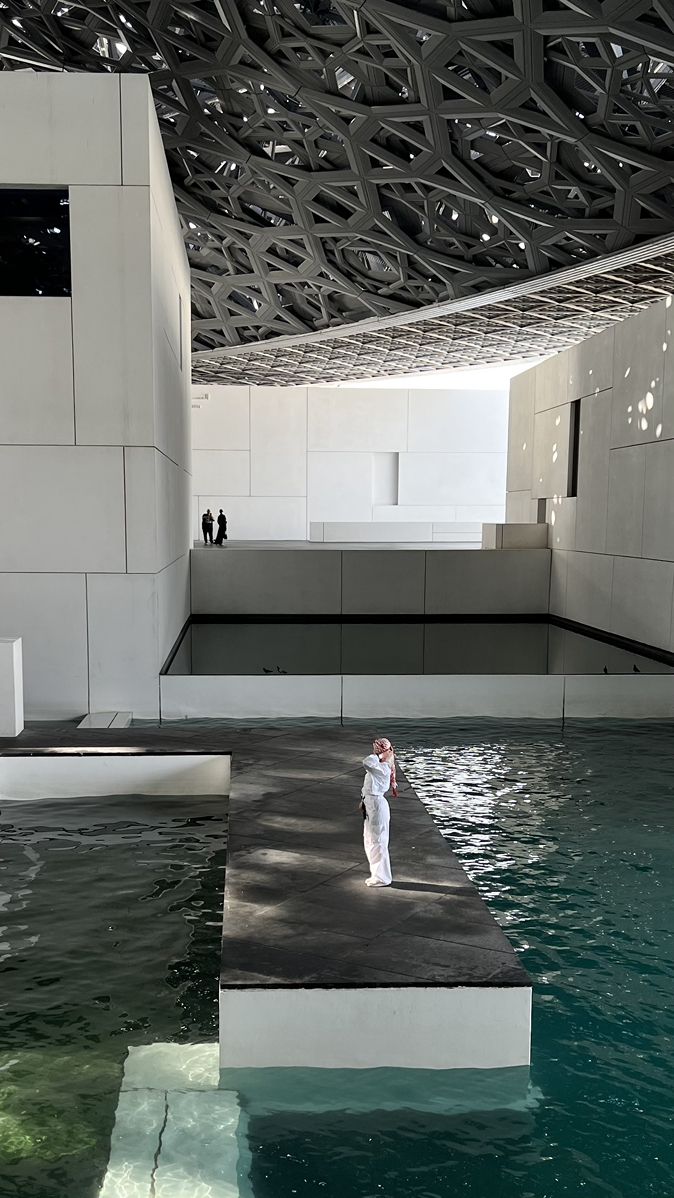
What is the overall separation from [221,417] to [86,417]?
1355 inches

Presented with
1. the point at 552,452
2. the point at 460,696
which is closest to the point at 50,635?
the point at 460,696

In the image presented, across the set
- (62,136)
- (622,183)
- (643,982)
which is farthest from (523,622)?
(643,982)

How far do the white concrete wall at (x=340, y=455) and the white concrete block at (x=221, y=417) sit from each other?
0.16 feet

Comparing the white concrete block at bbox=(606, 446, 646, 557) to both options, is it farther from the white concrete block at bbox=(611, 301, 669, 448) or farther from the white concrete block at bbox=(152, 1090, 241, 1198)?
the white concrete block at bbox=(152, 1090, 241, 1198)

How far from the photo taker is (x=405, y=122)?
25.1 meters

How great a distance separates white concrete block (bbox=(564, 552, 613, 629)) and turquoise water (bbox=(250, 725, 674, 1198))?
31.7ft

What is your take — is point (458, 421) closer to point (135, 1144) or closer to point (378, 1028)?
point (378, 1028)

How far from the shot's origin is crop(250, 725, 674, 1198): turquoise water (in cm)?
479

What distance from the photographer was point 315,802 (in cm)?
925

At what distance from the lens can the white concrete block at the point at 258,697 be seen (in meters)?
14.8

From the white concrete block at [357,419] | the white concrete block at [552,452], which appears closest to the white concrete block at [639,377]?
the white concrete block at [552,452]

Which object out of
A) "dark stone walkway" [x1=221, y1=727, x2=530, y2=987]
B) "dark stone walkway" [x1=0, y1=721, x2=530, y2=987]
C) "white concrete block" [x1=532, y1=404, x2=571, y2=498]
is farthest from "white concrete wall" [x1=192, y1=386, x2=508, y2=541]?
"dark stone walkway" [x1=221, y1=727, x2=530, y2=987]

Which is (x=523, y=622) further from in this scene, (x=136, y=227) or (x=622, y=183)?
(x=136, y=227)

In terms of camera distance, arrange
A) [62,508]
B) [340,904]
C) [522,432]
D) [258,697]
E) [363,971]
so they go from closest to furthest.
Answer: [363,971] → [340,904] → [62,508] → [258,697] → [522,432]
